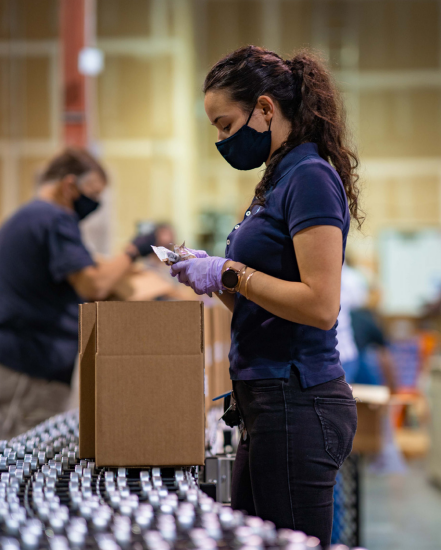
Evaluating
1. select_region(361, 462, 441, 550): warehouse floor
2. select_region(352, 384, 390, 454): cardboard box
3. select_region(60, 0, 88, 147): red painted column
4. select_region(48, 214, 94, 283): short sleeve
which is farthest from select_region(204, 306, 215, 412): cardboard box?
select_region(60, 0, 88, 147): red painted column

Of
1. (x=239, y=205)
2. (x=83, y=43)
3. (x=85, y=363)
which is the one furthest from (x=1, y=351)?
(x=239, y=205)

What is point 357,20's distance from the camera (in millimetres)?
9352

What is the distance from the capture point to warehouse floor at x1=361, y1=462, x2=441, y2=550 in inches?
142

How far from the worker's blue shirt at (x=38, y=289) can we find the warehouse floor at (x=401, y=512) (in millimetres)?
1783

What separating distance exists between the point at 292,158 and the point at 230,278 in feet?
0.86

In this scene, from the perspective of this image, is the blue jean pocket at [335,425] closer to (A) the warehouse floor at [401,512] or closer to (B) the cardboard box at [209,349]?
(B) the cardboard box at [209,349]

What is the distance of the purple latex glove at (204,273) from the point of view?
4.38 feet

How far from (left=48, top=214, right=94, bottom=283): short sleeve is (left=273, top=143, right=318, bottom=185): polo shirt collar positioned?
1.36 meters

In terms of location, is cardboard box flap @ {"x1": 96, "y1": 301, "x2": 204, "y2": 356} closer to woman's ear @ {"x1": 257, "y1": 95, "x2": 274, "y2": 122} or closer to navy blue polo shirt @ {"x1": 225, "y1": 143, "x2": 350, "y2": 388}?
Result: navy blue polo shirt @ {"x1": 225, "y1": 143, "x2": 350, "y2": 388}

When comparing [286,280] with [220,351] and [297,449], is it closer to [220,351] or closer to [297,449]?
[297,449]

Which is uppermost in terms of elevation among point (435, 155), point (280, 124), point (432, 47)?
point (432, 47)

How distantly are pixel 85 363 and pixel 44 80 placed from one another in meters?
4.86

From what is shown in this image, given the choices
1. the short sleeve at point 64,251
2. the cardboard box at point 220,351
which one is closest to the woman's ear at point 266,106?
the cardboard box at point 220,351

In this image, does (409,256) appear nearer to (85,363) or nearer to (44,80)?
(44,80)
